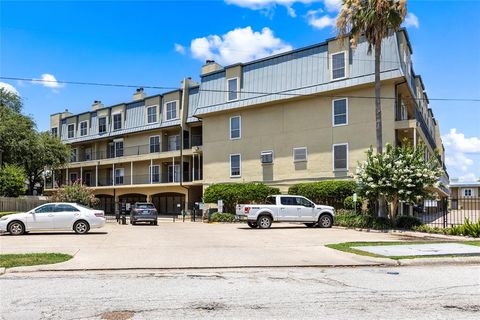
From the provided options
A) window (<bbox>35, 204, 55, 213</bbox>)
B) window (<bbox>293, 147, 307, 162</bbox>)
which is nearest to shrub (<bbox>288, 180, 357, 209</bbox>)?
window (<bbox>293, 147, 307, 162</bbox>)

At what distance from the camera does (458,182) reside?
229 feet

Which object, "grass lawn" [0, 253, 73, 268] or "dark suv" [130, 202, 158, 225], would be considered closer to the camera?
"grass lawn" [0, 253, 73, 268]

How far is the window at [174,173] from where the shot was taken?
4472 centimetres

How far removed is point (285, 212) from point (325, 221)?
95.6 inches

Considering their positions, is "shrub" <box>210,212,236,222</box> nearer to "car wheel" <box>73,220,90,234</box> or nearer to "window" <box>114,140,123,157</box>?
"car wheel" <box>73,220,90,234</box>

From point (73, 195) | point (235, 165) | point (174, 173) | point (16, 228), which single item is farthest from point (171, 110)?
point (16, 228)

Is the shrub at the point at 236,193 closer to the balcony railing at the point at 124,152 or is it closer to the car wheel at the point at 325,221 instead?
the car wheel at the point at 325,221

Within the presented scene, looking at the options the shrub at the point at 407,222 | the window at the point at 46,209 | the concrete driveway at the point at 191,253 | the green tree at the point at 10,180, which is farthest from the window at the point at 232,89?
the concrete driveway at the point at 191,253

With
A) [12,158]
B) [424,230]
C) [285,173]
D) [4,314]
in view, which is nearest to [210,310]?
[4,314]

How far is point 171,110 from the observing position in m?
45.3

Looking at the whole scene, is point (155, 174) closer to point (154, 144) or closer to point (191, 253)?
point (154, 144)

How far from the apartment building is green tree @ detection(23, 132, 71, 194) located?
675 cm

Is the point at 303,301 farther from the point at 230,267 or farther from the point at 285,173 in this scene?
the point at 285,173

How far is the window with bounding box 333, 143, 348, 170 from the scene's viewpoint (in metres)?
31.0
